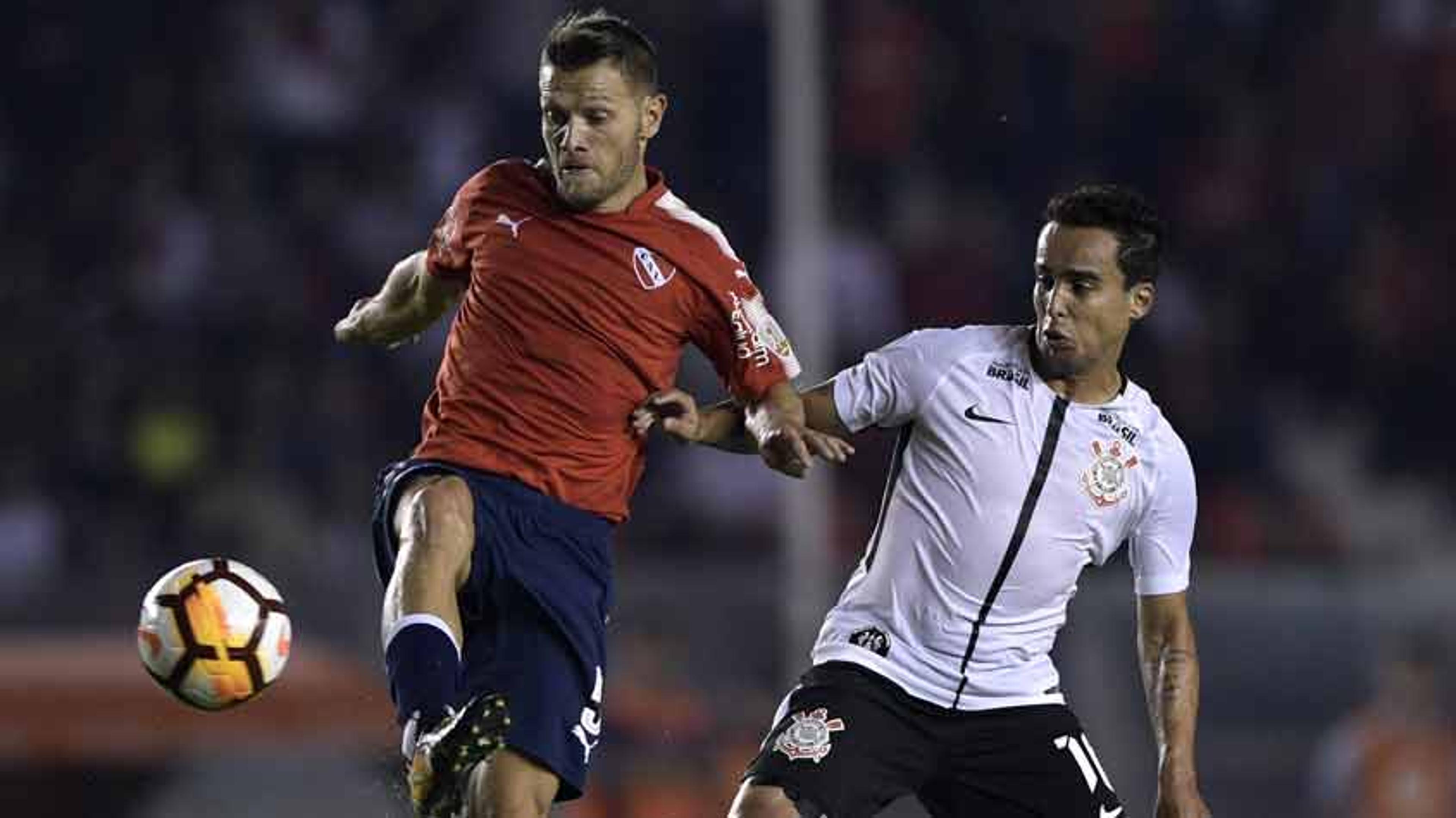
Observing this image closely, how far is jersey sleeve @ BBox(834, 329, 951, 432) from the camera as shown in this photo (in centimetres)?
621

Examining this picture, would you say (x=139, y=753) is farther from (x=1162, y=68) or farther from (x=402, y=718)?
(x=1162, y=68)

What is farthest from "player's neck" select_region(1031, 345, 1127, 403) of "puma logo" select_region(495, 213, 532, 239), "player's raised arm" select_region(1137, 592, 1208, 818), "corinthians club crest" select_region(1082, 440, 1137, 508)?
"puma logo" select_region(495, 213, 532, 239)

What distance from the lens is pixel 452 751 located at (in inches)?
212

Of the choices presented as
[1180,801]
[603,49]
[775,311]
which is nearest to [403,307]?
[603,49]

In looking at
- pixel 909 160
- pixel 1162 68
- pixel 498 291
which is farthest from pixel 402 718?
pixel 1162 68

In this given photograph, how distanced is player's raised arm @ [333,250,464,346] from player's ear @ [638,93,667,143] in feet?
1.89

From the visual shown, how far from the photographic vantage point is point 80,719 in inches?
401

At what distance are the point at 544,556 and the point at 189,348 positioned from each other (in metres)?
6.22

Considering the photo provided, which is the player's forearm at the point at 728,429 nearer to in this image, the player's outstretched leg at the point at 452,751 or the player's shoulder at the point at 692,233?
the player's shoulder at the point at 692,233

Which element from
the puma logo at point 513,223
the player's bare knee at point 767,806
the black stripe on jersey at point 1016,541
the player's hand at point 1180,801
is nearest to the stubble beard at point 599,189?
the puma logo at point 513,223

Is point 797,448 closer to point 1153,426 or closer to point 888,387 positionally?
point 888,387

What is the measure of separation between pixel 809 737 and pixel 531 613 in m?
0.69

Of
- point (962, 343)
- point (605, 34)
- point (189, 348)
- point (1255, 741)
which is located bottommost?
point (1255, 741)

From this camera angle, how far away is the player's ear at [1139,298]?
6.17 m
